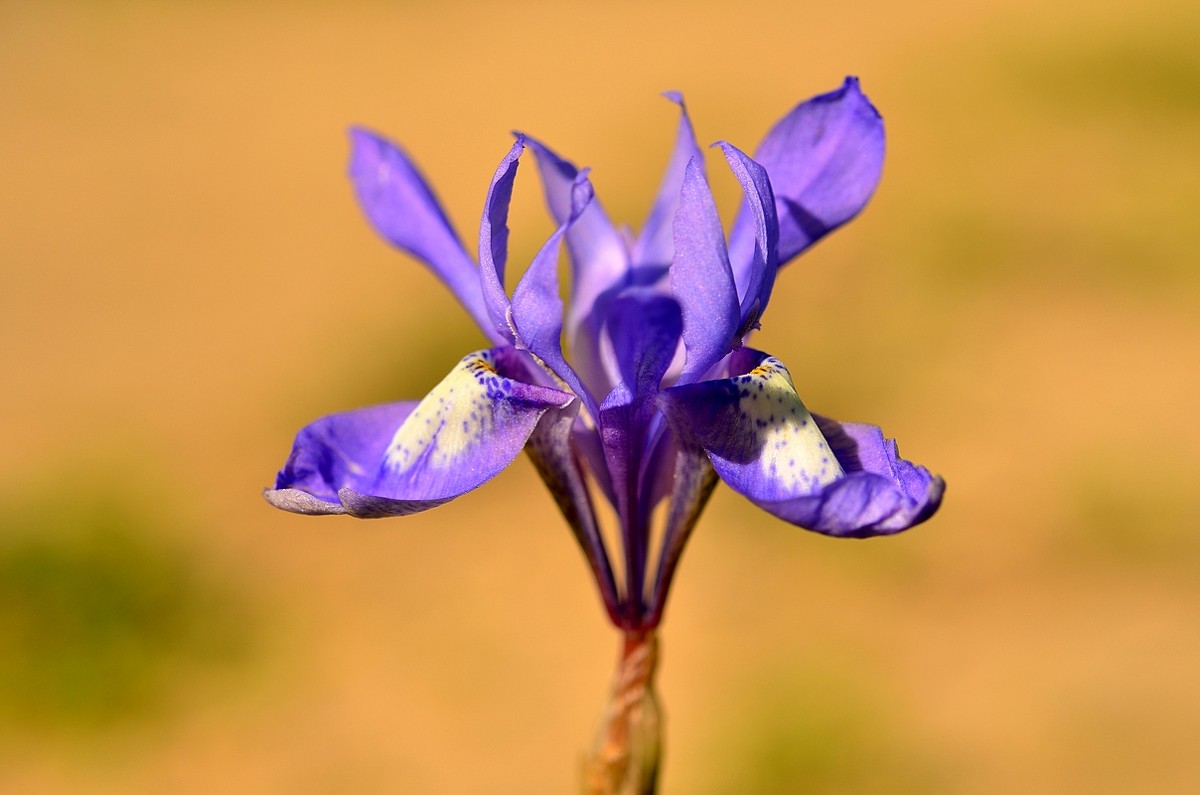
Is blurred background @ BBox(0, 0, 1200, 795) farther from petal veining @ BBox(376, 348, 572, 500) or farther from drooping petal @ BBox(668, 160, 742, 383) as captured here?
drooping petal @ BBox(668, 160, 742, 383)

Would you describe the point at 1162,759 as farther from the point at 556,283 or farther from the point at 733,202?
the point at 733,202

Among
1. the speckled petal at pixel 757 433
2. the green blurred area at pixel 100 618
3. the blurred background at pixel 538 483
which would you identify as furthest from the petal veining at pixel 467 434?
the green blurred area at pixel 100 618

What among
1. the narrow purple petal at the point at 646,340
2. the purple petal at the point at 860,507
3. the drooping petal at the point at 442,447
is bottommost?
the purple petal at the point at 860,507

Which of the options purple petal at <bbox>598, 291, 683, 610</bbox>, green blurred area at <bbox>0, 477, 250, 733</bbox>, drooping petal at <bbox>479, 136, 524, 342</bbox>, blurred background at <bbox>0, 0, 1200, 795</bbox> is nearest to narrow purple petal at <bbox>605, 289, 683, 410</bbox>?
purple petal at <bbox>598, 291, 683, 610</bbox>

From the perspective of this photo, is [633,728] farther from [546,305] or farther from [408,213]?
[408,213]

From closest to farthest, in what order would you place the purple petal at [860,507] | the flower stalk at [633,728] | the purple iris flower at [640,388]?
1. the purple petal at [860,507]
2. the purple iris flower at [640,388]
3. the flower stalk at [633,728]

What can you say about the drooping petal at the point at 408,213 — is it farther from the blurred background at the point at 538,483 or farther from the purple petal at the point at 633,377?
the blurred background at the point at 538,483

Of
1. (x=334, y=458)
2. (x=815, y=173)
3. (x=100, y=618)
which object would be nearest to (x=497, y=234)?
(x=334, y=458)
